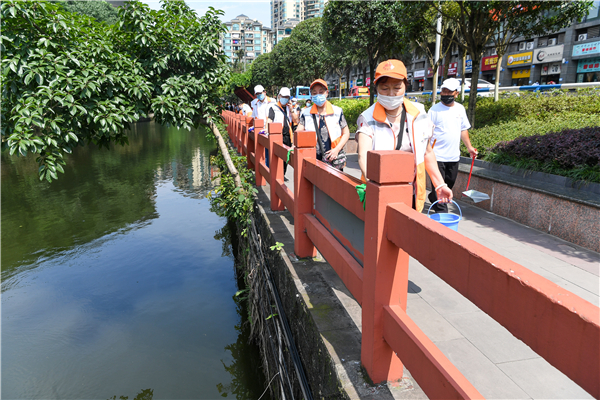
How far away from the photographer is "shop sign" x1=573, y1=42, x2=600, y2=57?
1094 inches

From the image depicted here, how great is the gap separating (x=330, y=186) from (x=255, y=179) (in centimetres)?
440

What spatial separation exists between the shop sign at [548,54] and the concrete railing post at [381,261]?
1438 inches

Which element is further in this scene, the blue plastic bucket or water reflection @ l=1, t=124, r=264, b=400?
water reflection @ l=1, t=124, r=264, b=400

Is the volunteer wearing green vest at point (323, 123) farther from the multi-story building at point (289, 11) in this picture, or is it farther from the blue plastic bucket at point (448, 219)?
the multi-story building at point (289, 11)

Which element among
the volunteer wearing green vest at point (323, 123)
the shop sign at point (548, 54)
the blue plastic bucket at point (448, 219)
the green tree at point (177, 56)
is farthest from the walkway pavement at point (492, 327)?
the shop sign at point (548, 54)

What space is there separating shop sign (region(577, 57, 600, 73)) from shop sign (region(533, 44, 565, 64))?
176cm

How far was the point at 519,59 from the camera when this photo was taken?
117 ft

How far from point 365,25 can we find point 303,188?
1548 centimetres

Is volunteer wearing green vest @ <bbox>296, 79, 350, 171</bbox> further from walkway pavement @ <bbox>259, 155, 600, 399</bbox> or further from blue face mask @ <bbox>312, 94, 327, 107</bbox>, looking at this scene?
walkway pavement @ <bbox>259, 155, 600, 399</bbox>

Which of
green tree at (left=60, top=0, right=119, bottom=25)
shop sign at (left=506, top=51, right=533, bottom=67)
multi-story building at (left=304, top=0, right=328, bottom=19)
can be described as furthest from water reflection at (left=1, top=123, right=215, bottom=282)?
multi-story building at (left=304, top=0, right=328, bottom=19)

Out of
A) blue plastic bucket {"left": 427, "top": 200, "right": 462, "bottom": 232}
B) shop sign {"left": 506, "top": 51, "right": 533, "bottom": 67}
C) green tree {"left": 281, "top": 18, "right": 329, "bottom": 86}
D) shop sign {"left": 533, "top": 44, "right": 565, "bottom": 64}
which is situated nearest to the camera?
blue plastic bucket {"left": 427, "top": 200, "right": 462, "bottom": 232}

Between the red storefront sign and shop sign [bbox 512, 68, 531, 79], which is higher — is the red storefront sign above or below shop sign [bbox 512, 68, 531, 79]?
above

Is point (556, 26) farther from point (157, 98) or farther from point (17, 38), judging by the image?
point (17, 38)

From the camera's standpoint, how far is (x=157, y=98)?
5020 millimetres
